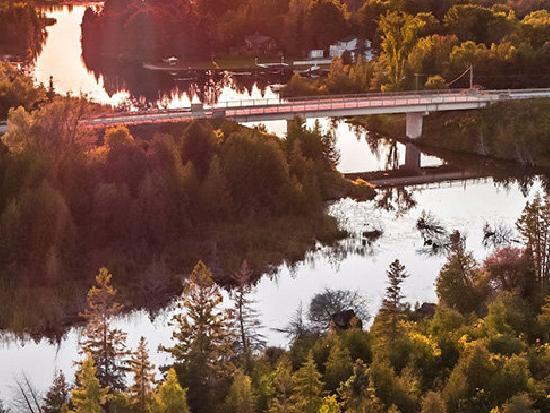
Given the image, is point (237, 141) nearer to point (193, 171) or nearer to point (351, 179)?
point (193, 171)

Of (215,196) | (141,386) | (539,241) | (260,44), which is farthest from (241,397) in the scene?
(260,44)

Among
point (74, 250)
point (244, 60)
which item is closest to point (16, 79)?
point (74, 250)

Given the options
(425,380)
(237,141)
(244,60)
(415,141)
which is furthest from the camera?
(244,60)

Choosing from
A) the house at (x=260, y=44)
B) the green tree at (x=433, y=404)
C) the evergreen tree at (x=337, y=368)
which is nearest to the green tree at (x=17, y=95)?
the evergreen tree at (x=337, y=368)

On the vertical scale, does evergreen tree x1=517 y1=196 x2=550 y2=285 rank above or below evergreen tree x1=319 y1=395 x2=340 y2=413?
above

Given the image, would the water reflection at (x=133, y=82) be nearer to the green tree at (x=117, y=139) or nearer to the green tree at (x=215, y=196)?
the green tree at (x=117, y=139)

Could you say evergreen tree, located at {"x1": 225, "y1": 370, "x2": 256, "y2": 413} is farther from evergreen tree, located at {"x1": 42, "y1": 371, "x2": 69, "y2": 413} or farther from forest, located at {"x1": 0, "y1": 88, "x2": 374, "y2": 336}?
forest, located at {"x1": 0, "y1": 88, "x2": 374, "y2": 336}

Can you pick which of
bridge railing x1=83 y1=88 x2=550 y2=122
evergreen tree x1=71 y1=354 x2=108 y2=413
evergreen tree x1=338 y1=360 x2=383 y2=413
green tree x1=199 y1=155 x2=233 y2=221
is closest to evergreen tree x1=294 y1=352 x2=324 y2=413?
evergreen tree x1=338 y1=360 x2=383 y2=413
